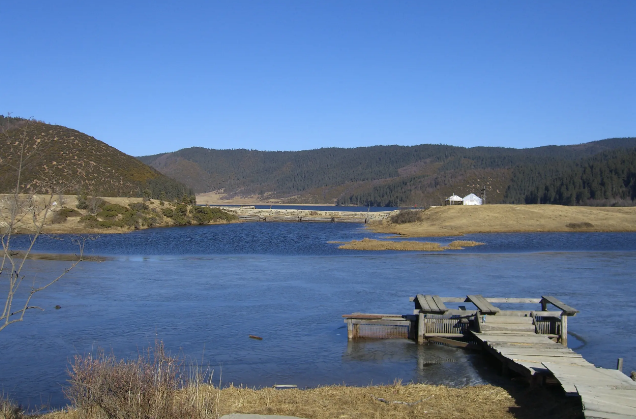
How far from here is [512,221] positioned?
67.8 meters

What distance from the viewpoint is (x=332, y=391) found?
1155 centimetres

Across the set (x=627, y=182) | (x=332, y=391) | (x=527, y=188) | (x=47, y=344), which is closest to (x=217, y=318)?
(x=47, y=344)

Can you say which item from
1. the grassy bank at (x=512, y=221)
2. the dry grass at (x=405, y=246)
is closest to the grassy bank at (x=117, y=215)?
the dry grass at (x=405, y=246)

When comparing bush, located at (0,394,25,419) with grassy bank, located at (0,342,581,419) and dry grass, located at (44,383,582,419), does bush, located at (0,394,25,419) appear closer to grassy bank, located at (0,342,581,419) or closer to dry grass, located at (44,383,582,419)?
grassy bank, located at (0,342,581,419)

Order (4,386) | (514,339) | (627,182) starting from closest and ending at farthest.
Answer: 1. (4,386)
2. (514,339)
3. (627,182)

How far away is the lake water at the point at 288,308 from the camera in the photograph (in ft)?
46.4

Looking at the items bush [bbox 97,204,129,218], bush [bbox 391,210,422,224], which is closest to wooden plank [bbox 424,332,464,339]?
bush [bbox 391,210,422,224]

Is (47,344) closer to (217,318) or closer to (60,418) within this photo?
(217,318)

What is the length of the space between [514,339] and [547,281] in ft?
48.3

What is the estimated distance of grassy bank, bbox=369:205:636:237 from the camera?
63.3m

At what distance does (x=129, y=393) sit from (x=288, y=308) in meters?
14.3

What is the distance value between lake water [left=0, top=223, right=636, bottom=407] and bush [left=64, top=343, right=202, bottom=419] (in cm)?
454

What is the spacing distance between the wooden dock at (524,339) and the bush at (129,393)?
6.08 metres

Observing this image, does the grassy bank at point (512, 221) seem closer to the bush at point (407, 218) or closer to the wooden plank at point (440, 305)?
the bush at point (407, 218)
